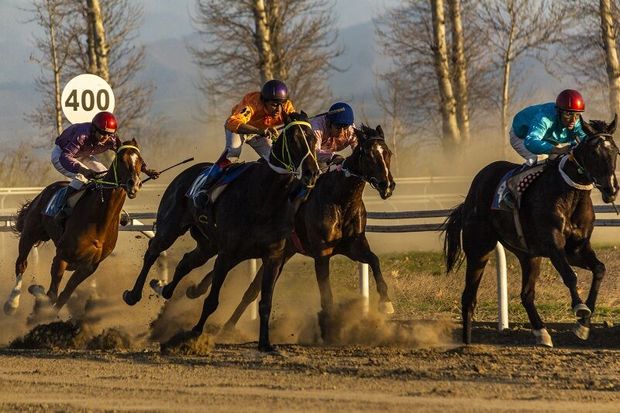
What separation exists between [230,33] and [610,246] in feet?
→ 37.1

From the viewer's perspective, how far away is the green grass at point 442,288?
41.4 feet

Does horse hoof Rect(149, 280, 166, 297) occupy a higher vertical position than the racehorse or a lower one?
lower

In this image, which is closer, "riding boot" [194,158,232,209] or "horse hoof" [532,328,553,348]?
"horse hoof" [532,328,553,348]

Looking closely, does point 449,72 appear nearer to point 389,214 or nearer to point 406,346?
point 389,214

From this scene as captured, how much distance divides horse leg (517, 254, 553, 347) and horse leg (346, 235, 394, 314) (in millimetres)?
1156

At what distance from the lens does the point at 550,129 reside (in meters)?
10.2

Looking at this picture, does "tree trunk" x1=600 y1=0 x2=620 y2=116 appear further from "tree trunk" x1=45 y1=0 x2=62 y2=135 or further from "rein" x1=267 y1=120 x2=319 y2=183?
"rein" x1=267 y1=120 x2=319 y2=183

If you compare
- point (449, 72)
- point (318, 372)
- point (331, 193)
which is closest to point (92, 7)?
point (449, 72)

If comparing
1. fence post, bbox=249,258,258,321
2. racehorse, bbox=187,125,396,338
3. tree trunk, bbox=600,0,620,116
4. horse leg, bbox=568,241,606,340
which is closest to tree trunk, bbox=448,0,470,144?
tree trunk, bbox=600,0,620,116

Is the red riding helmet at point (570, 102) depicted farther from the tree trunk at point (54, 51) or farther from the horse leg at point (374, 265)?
the tree trunk at point (54, 51)

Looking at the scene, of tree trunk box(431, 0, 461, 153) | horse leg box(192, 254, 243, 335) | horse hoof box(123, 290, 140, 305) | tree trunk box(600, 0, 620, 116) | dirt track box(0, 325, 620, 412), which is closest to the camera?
dirt track box(0, 325, 620, 412)

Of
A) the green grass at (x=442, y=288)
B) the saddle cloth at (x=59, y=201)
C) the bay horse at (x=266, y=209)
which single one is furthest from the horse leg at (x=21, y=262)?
the bay horse at (x=266, y=209)

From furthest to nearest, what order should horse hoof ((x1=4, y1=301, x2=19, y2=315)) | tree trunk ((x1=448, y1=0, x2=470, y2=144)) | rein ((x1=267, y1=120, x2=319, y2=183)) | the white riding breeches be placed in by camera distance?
Result: tree trunk ((x1=448, y1=0, x2=470, y2=144))
horse hoof ((x1=4, y1=301, x2=19, y2=315))
the white riding breeches
rein ((x1=267, y1=120, x2=319, y2=183))

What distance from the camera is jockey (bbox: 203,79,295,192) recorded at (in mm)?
10297
